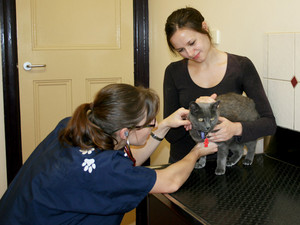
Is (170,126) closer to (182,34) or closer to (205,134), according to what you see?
(205,134)

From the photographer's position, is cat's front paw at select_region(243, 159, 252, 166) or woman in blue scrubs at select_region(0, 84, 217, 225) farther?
cat's front paw at select_region(243, 159, 252, 166)

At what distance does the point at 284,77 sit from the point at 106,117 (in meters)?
0.86

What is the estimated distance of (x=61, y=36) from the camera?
9.18ft

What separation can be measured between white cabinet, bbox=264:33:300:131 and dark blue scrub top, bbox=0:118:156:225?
0.76m

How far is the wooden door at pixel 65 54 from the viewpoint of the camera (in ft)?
8.96

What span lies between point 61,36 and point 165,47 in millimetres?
812

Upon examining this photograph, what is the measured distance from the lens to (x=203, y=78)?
169 centimetres

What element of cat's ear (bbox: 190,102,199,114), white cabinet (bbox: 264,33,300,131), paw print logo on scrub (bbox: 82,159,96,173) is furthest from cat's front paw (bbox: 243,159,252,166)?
paw print logo on scrub (bbox: 82,159,96,173)

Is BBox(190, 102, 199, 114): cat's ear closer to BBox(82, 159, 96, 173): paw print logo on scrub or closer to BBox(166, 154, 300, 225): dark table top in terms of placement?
BBox(166, 154, 300, 225): dark table top

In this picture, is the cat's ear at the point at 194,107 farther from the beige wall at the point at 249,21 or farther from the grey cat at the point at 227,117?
the beige wall at the point at 249,21

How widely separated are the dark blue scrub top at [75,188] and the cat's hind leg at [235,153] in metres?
0.51

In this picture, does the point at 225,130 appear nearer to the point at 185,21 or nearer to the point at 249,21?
the point at 185,21

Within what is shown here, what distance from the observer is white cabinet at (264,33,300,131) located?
1532mm

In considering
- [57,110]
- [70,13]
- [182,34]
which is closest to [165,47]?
[70,13]
